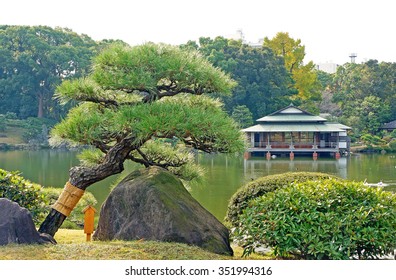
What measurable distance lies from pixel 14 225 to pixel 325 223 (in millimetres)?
2947

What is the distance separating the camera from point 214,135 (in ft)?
19.3

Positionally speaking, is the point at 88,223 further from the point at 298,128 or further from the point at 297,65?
the point at 297,65

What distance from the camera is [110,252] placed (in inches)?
190

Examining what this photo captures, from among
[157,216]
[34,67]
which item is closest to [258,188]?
[157,216]

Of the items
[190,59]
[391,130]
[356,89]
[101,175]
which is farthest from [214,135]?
[356,89]

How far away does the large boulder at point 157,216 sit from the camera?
544cm

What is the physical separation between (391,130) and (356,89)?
5172mm

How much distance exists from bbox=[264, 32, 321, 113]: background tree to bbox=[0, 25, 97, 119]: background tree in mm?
15808

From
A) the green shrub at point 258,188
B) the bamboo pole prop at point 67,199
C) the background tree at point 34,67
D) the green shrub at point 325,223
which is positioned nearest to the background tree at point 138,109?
the bamboo pole prop at point 67,199

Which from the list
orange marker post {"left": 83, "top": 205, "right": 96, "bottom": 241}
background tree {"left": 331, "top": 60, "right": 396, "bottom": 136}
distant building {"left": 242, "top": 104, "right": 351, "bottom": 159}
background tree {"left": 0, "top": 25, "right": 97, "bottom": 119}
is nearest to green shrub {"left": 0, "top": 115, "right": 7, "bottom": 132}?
background tree {"left": 0, "top": 25, "right": 97, "bottom": 119}

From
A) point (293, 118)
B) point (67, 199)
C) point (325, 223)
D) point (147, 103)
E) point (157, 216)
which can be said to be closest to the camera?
point (325, 223)

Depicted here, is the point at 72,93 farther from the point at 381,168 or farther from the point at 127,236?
the point at 381,168

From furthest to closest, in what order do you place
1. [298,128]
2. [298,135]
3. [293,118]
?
[298,135] < [293,118] < [298,128]

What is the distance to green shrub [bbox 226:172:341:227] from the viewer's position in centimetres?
664
